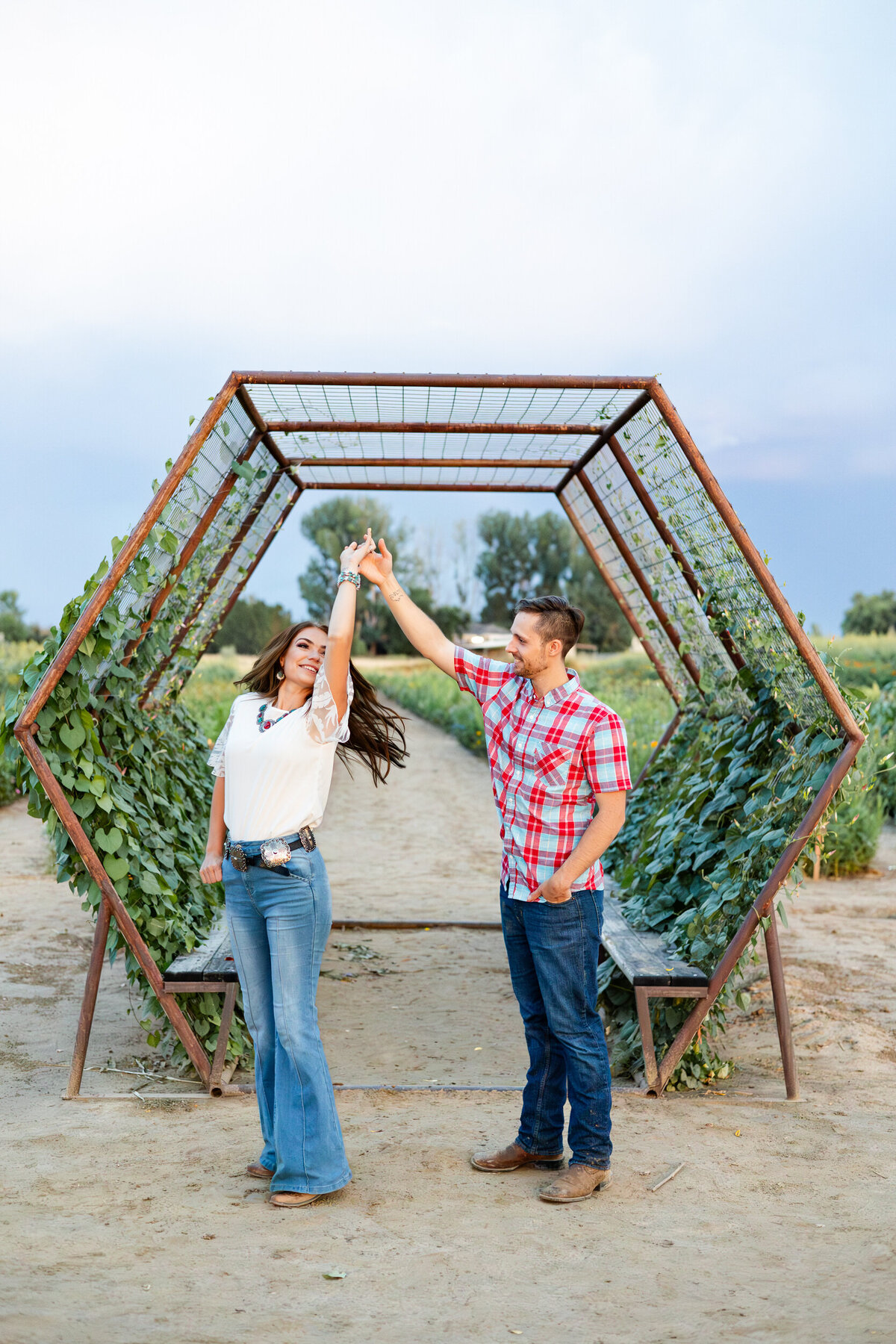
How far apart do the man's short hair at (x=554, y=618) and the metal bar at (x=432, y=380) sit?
1141 mm

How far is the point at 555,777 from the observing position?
313 cm

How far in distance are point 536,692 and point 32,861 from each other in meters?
7.00

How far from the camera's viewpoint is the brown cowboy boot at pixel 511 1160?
339cm

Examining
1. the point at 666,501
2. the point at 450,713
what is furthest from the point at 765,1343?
the point at 450,713

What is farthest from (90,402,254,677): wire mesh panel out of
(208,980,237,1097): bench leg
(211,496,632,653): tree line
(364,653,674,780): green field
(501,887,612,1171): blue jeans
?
(211,496,632,653): tree line

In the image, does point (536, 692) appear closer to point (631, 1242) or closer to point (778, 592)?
point (778, 592)

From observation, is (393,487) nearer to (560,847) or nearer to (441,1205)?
(560,847)

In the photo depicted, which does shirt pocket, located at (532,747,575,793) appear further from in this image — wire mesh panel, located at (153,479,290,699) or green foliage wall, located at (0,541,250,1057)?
wire mesh panel, located at (153,479,290,699)

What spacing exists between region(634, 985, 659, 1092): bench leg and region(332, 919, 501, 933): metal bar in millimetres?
2794

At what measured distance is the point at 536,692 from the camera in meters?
3.23

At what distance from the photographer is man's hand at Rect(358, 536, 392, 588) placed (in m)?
3.30

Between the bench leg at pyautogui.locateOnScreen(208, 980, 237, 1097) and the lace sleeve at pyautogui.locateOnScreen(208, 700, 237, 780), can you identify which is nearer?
the lace sleeve at pyautogui.locateOnScreen(208, 700, 237, 780)

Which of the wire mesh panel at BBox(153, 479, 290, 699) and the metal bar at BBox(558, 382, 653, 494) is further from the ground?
the metal bar at BBox(558, 382, 653, 494)

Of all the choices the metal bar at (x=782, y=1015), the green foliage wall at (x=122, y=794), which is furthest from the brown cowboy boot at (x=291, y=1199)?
the metal bar at (x=782, y=1015)
